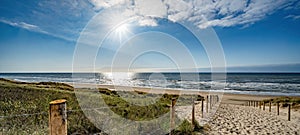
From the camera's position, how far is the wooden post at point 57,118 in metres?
2.41

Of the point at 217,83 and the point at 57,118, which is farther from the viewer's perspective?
the point at 217,83

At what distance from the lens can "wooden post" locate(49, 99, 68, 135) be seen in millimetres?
2412

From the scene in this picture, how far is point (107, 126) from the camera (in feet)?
20.5

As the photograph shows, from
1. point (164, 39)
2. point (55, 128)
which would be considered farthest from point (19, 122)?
point (164, 39)

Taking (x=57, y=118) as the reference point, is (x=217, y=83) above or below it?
below

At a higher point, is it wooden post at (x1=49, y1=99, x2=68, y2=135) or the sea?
wooden post at (x1=49, y1=99, x2=68, y2=135)

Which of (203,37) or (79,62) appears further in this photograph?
(203,37)

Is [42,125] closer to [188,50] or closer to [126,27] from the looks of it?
[126,27]

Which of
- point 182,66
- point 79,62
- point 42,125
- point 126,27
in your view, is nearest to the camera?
point 42,125

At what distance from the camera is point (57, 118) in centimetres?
244

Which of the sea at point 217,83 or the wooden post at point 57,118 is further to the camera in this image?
the sea at point 217,83

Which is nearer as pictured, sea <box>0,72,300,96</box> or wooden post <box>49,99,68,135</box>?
wooden post <box>49,99,68,135</box>

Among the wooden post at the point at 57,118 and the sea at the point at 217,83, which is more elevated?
the wooden post at the point at 57,118

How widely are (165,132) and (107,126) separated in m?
1.70
